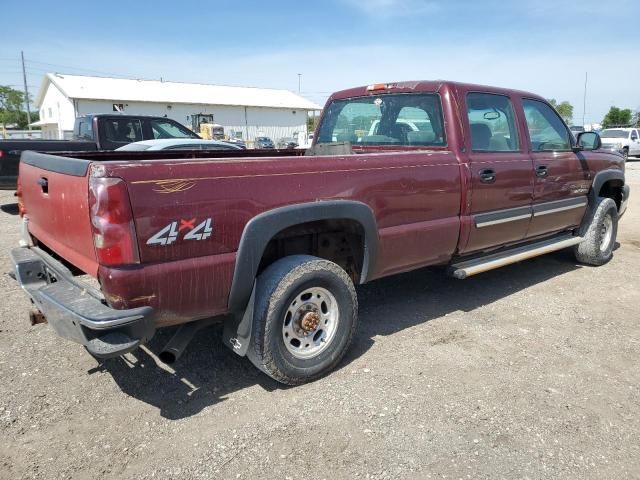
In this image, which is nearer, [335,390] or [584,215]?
[335,390]

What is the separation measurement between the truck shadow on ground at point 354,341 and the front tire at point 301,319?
9.5 inches

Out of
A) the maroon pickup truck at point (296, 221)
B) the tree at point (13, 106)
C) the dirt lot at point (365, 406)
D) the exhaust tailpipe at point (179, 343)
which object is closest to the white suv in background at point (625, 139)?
the maroon pickup truck at point (296, 221)

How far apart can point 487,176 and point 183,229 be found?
105 inches

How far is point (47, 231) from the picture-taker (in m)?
3.35

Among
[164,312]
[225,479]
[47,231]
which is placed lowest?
[225,479]

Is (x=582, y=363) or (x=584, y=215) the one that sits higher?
(x=584, y=215)

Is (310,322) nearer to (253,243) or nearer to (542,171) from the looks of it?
(253,243)

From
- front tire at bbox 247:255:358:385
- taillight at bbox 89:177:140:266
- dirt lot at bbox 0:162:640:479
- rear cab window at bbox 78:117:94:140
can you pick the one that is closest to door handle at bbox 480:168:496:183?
dirt lot at bbox 0:162:640:479

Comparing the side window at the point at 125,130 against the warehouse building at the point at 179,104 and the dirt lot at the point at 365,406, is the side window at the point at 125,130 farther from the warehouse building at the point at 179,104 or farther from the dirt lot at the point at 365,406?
the warehouse building at the point at 179,104

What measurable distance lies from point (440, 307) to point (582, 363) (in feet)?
4.44

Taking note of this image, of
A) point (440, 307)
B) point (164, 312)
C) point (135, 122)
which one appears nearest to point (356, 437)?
point (164, 312)

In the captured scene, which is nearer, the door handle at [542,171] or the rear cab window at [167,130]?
the door handle at [542,171]

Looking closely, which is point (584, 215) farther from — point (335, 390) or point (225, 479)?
point (225, 479)

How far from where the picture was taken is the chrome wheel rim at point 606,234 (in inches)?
243
